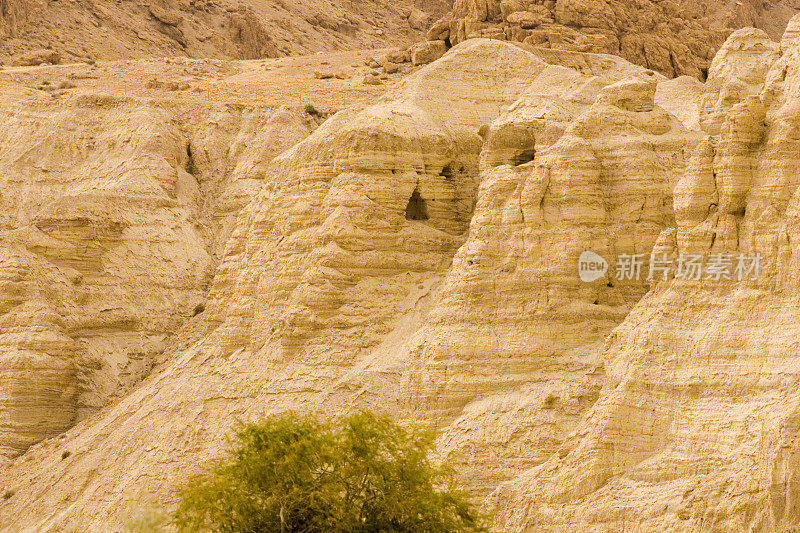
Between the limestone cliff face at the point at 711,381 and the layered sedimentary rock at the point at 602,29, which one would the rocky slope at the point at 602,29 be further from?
the limestone cliff face at the point at 711,381

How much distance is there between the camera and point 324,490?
33719mm

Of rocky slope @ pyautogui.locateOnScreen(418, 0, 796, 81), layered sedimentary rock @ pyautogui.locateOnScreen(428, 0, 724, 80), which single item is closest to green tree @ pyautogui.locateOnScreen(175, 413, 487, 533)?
rocky slope @ pyautogui.locateOnScreen(418, 0, 796, 81)

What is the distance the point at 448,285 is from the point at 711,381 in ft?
29.2

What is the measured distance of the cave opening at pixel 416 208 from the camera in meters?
47.6

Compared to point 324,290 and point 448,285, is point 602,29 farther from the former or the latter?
point 448,285

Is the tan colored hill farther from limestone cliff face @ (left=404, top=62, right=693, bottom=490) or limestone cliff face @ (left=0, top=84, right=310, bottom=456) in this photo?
limestone cliff face @ (left=404, top=62, right=693, bottom=490)

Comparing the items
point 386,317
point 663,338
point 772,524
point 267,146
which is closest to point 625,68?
point 267,146

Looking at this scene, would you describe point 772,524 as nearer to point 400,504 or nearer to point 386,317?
point 400,504

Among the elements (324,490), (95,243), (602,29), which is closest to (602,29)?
(602,29)

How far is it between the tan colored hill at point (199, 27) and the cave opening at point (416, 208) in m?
43.4

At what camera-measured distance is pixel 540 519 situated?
3703 centimetres

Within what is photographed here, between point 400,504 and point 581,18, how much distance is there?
42.4m

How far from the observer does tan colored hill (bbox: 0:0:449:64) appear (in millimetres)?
95688

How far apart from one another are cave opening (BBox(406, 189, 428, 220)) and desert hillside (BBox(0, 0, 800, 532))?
0.08 meters
